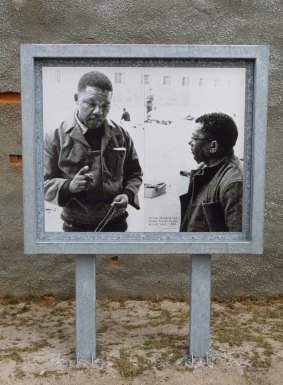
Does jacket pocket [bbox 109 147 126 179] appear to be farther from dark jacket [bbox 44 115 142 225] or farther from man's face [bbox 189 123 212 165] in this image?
man's face [bbox 189 123 212 165]

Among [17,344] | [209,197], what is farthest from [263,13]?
[17,344]

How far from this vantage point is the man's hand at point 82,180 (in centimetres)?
357

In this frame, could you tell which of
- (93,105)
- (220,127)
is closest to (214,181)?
(220,127)

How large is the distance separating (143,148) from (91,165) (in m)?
0.37

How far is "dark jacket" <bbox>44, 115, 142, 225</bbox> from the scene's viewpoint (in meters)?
3.56

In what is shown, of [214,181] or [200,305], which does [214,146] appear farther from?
[200,305]

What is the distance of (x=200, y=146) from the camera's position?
11.8ft

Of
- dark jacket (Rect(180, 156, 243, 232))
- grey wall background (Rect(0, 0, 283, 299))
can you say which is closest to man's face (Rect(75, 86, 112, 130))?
dark jacket (Rect(180, 156, 243, 232))

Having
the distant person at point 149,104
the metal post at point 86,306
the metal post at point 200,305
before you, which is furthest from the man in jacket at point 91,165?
the metal post at point 200,305

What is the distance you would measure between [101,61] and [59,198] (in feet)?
3.11

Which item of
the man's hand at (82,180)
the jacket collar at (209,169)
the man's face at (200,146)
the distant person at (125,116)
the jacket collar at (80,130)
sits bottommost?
the man's hand at (82,180)

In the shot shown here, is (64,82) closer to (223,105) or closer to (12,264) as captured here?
(223,105)

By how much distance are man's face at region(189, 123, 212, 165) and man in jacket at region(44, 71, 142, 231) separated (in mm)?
390

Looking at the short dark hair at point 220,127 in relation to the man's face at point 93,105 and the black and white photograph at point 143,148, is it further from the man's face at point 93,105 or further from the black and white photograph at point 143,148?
the man's face at point 93,105
